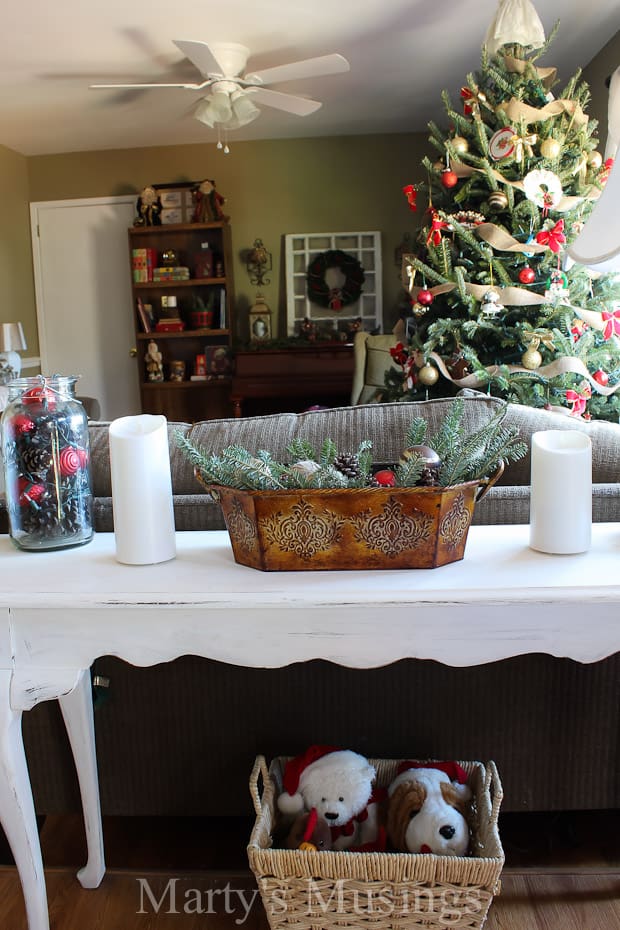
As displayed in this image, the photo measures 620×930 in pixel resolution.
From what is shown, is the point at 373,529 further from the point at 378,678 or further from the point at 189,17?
the point at 189,17

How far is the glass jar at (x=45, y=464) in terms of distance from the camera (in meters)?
1.11

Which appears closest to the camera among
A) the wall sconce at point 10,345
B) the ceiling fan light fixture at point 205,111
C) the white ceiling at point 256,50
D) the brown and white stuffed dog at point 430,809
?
the brown and white stuffed dog at point 430,809

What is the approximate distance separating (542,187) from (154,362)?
144 inches

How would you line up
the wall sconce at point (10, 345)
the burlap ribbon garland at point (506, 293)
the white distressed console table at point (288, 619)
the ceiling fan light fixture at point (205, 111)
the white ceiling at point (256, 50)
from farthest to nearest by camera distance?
the wall sconce at point (10, 345) → the ceiling fan light fixture at point (205, 111) → the white ceiling at point (256, 50) → the burlap ribbon garland at point (506, 293) → the white distressed console table at point (288, 619)

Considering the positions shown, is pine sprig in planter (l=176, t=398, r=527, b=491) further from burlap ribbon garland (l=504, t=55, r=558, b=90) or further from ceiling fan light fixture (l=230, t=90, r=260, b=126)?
ceiling fan light fixture (l=230, t=90, r=260, b=126)

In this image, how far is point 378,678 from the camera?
135cm

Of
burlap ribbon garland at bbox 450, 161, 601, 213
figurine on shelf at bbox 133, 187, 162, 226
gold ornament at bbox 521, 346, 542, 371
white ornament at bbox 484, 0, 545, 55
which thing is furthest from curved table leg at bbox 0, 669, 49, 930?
figurine on shelf at bbox 133, 187, 162, 226

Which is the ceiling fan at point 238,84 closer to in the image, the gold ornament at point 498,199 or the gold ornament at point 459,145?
the gold ornament at point 459,145

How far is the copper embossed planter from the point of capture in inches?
38.9

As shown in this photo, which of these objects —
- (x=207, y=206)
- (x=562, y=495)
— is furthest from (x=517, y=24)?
(x=207, y=206)

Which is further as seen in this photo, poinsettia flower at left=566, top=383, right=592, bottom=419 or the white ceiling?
the white ceiling

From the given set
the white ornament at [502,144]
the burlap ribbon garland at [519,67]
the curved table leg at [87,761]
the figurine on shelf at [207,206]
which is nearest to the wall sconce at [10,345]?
the figurine on shelf at [207,206]

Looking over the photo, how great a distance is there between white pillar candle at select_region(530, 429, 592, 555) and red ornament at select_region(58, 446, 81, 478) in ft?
2.23

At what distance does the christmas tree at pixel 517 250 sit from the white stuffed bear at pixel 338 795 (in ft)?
6.79
